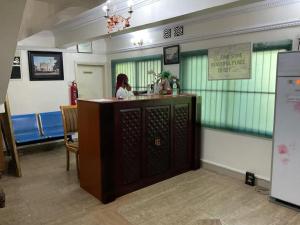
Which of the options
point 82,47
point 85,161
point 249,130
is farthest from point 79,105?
point 82,47

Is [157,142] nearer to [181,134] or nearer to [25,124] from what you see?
[181,134]

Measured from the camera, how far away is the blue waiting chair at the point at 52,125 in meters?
4.71

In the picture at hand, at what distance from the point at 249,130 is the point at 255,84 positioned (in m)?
0.63

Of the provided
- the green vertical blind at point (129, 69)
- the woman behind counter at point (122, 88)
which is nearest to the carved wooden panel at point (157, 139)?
the woman behind counter at point (122, 88)

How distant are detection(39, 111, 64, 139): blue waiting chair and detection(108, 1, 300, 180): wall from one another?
2.57 m

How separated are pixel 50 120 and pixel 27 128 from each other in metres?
0.47

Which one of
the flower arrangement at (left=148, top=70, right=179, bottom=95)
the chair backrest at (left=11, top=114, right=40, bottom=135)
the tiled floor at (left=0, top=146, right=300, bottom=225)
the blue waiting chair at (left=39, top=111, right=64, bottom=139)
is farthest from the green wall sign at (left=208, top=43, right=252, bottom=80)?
the chair backrest at (left=11, top=114, right=40, bottom=135)

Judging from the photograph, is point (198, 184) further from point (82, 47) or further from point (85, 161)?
point (82, 47)

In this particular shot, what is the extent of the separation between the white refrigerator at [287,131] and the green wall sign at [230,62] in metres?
0.62

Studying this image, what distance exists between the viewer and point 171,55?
4.17 m

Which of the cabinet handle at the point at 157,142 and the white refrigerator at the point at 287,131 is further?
the cabinet handle at the point at 157,142

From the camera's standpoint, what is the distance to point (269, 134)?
10.2 ft

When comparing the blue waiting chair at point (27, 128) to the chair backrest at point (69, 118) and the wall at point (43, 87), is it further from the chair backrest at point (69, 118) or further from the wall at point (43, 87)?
the chair backrest at point (69, 118)

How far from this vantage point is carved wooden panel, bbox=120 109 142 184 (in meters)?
2.90
